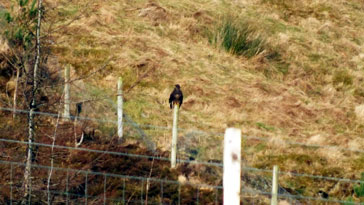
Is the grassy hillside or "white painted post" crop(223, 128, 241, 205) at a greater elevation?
the grassy hillside

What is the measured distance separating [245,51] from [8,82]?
6.92 m

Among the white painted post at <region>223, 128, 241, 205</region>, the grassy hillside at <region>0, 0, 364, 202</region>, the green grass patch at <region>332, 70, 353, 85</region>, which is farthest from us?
the green grass patch at <region>332, 70, 353, 85</region>

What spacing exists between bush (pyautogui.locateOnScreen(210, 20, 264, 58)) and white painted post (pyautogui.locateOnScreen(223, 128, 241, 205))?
12.0 meters

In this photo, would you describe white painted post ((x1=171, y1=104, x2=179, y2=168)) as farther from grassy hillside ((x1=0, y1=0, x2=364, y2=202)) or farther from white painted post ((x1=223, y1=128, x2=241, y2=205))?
white painted post ((x1=223, y1=128, x2=241, y2=205))

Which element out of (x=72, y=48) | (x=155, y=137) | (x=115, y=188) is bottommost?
(x=115, y=188)

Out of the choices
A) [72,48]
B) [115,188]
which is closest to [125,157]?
[115,188]

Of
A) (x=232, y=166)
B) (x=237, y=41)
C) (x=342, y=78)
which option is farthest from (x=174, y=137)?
(x=342, y=78)

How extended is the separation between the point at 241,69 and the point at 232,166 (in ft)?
37.4

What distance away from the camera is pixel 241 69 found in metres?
15.6

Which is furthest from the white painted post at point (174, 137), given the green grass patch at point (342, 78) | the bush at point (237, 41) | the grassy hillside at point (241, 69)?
the green grass patch at point (342, 78)

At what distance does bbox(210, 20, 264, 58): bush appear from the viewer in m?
16.2

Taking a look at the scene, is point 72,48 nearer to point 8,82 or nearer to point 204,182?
point 8,82

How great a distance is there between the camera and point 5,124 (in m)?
9.66

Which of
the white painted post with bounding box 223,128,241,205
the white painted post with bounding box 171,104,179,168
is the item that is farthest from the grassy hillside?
the white painted post with bounding box 223,128,241,205
